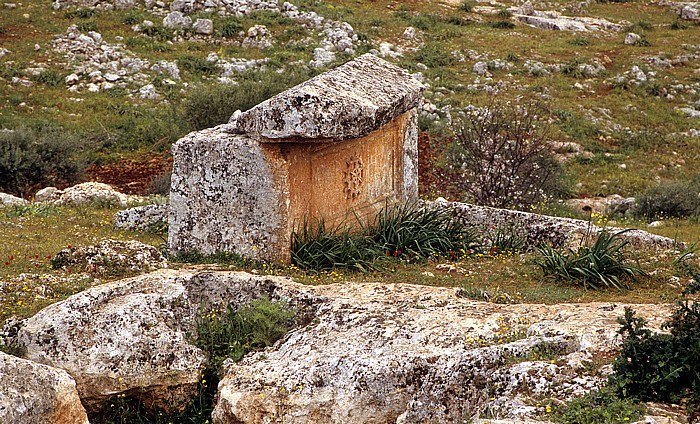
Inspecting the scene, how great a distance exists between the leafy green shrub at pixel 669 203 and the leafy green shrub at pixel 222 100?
8.31 metres

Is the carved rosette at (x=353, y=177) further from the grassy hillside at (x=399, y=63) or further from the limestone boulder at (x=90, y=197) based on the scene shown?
the grassy hillside at (x=399, y=63)

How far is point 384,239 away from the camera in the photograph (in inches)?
387

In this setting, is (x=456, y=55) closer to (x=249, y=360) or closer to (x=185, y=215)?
(x=185, y=215)

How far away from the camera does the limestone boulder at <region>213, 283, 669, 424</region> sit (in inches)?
231

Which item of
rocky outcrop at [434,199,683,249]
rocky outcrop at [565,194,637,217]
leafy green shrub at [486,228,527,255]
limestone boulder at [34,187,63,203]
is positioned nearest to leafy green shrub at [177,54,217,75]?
limestone boulder at [34,187,63,203]

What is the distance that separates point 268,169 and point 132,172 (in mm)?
9791

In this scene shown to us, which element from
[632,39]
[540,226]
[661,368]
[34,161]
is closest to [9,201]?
[34,161]

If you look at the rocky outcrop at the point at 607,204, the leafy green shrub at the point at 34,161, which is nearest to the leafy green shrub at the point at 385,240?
the rocky outcrop at the point at 607,204

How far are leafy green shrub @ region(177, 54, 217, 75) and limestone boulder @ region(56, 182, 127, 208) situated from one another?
367 inches

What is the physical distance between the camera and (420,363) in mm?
6367

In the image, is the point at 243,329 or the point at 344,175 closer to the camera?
the point at 243,329

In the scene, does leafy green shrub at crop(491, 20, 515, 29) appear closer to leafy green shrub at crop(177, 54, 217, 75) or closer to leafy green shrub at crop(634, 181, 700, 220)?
leafy green shrub at crop(177, 54, 217, 75)

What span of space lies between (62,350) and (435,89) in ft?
56.6

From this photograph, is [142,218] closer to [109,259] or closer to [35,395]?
[109,259]
